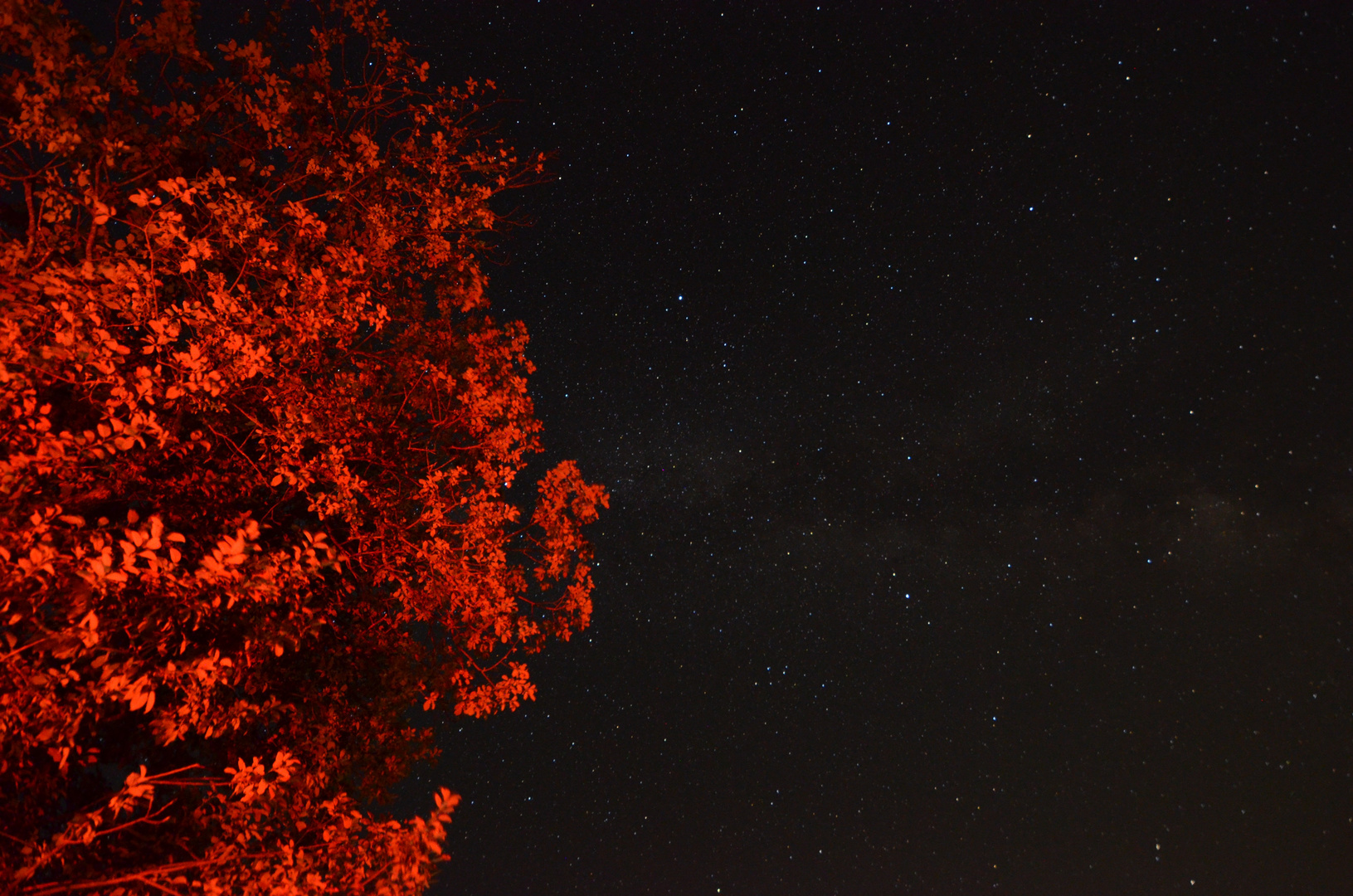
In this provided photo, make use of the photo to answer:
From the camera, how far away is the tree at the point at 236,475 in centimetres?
343

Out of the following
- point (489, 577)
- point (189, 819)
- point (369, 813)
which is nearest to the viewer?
point (189, 819)

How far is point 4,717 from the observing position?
319cm

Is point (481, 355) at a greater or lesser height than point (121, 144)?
greater

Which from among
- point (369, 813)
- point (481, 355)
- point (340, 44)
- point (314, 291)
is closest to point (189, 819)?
point (369, 813)

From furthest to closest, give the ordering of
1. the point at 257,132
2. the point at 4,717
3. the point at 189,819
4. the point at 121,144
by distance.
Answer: the point at 257,132
the point at 189,819
the point at 121,144
the point at 4,717

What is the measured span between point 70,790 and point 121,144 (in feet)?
13.9

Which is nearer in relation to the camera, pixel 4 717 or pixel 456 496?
pixel 4 717

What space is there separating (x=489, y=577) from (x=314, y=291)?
7.88 ft

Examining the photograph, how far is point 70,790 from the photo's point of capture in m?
4.95

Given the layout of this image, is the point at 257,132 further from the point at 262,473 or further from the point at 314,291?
the point at 262,473

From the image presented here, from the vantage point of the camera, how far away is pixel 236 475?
487cm

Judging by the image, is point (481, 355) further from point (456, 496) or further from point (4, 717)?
point (4, 717)

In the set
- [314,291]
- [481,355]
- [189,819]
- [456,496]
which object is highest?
[481,355]

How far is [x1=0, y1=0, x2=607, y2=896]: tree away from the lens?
3428mm
